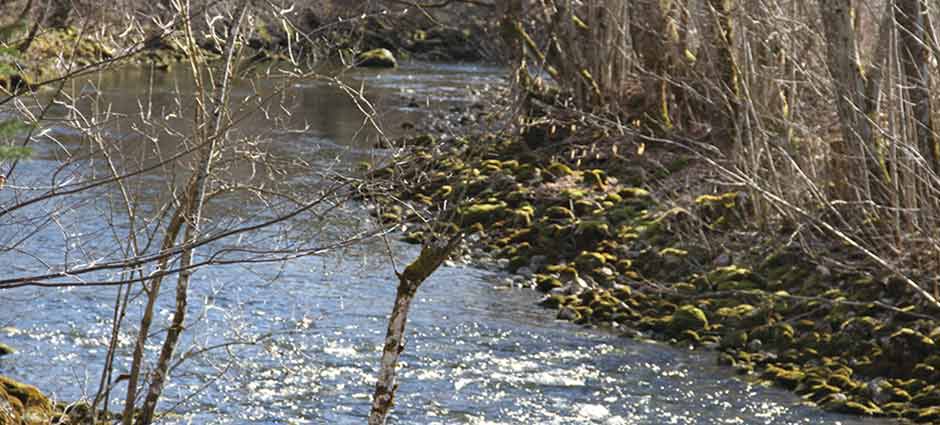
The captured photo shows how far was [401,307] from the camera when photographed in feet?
16.5

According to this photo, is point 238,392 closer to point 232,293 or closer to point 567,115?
point 232,293

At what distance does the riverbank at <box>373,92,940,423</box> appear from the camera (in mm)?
9219

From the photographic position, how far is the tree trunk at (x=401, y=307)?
4.98 metres

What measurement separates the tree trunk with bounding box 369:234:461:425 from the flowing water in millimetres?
1640

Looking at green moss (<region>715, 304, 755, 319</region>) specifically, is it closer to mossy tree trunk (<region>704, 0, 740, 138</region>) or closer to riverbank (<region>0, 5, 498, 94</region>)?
mossy tree trunk (<region>704, 0, 740, 138</region>)

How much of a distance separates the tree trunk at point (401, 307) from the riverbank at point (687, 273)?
52 cm

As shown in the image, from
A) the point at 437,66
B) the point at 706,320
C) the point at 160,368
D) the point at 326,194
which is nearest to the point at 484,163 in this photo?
the point at 706,320

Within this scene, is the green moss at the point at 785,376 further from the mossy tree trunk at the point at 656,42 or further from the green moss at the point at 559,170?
the mossy tree trunk at the point at 656,42

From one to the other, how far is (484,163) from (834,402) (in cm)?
838

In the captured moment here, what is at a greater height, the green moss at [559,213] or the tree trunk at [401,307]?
the tree trunk at [401,307]

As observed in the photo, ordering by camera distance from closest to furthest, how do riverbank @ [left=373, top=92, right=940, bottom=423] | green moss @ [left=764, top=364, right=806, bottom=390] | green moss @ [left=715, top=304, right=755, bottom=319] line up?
green moss @ [left=764, top=364, right=806, bottom=390]
riverbank @ [left=373, top=92, right=940, bottom=423]
green moss @ [left=715, top=304, right=755, bottom=319]

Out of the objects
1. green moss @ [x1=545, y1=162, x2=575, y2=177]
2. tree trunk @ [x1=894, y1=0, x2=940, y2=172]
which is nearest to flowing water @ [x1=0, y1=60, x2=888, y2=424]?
tree trunk @ [x1=894, y1=0, x2=940, y2=172]

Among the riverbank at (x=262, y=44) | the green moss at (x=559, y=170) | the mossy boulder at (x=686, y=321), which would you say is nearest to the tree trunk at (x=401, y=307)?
the riverbank at (x=262, y=44)

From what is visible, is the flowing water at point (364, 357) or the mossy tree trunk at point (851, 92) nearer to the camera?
the flowing water at point (364, 357)
